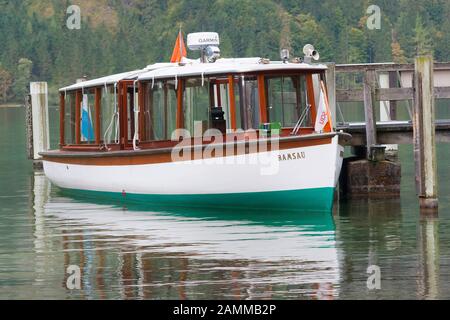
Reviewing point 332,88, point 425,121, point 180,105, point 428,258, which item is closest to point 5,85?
point 180,105

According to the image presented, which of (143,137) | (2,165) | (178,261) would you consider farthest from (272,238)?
(2,165)

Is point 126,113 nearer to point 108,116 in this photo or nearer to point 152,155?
point 108,116

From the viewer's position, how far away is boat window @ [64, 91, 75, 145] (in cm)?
3376

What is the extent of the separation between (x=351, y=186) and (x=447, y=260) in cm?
893

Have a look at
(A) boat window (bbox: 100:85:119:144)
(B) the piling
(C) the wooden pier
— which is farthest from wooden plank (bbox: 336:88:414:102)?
(B) the piling

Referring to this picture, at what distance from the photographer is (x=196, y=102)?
1134 inches

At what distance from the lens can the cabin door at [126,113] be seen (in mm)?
30594

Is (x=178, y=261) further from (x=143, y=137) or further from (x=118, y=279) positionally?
(x=143, y=137)

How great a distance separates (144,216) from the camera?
2814 cm

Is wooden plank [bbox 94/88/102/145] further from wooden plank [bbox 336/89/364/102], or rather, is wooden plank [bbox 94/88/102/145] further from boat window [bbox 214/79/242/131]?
wooden plank [bbox 336/89/364/102]

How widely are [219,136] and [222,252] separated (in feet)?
19.0

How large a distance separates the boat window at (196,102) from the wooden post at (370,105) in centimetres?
329

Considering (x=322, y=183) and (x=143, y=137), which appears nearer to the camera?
(x=322, y=183)

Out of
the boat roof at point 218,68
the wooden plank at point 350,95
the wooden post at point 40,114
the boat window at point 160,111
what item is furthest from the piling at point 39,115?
the wooden plank at point 350,95
